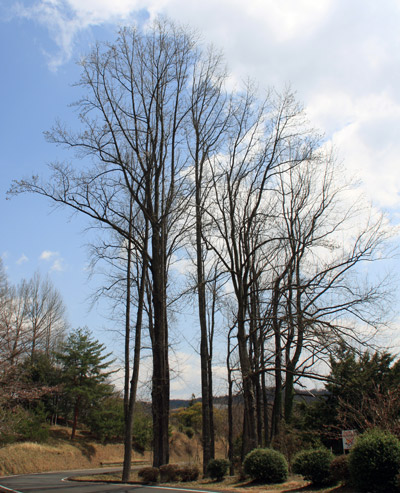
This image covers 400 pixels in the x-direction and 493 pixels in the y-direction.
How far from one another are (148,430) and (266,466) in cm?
3192

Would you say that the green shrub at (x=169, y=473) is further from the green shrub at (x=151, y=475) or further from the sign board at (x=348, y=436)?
the sign board at (x=348, y=436)

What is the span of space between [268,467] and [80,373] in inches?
1060

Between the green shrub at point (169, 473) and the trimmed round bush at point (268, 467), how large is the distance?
2928mm

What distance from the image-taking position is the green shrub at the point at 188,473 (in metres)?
14.1

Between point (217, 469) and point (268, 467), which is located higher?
point (268, 467)

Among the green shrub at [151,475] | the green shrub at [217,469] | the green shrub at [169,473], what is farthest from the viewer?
the green shrub at [217,469]

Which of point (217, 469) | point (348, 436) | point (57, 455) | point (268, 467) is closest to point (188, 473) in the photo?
point (217, 469)

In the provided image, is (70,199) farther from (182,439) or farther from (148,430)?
(182,439)

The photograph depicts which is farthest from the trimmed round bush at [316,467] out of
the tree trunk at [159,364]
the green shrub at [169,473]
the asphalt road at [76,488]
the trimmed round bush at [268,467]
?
the tree trunk at [159,364]

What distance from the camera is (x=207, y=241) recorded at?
667 inches

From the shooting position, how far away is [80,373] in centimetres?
3581

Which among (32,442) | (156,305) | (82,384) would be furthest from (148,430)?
(156,305)

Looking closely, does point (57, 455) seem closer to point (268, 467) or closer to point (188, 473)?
point (188, 473)

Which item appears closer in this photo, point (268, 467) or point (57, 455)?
point (268, 467)
